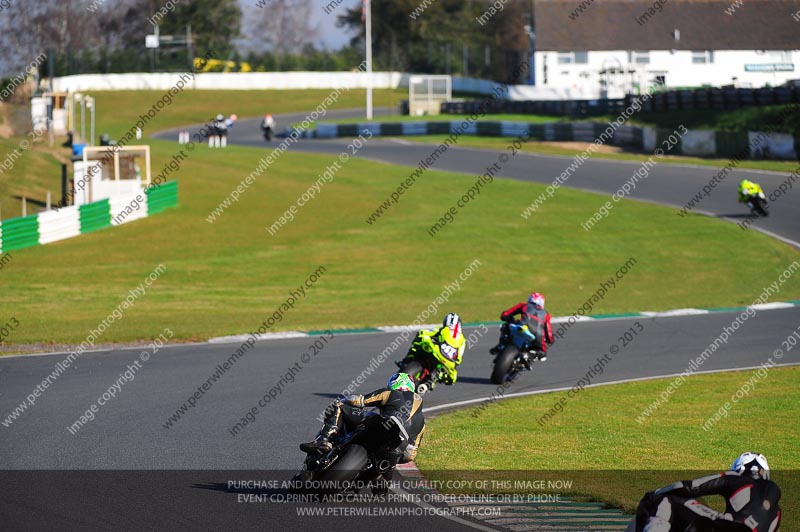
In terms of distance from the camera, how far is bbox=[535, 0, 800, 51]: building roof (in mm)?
75562

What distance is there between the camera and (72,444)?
12422mm

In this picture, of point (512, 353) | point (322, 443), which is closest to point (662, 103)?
point (512, 353)

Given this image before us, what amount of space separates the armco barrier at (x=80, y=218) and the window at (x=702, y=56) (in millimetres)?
50231

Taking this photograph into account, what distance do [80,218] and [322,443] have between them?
85.4 ft

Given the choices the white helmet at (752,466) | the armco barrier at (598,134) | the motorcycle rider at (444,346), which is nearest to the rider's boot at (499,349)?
the motorcycle rider at (444,346)

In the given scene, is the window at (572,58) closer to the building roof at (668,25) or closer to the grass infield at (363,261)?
the building roof at (668,25)

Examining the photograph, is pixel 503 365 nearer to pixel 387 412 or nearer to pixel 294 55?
pixel 387 412

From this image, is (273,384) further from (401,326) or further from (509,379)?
(401,326)

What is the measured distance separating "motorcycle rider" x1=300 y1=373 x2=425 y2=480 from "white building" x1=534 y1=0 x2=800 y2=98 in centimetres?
6613

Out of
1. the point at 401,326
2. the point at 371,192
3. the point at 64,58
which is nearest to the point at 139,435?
the point at 401,326

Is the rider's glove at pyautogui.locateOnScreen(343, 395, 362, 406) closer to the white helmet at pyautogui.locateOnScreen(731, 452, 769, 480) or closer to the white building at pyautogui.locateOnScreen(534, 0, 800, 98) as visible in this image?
the white helmet at pyautogui.locateOnScreen(731, 452, 769, 480)

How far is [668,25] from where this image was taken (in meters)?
78.0

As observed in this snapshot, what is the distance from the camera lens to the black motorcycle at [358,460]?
10.0m

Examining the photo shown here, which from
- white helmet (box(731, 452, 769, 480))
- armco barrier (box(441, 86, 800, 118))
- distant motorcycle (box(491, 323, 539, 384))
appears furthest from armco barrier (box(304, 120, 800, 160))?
white helmet (box(731, 452, 769, 480))
